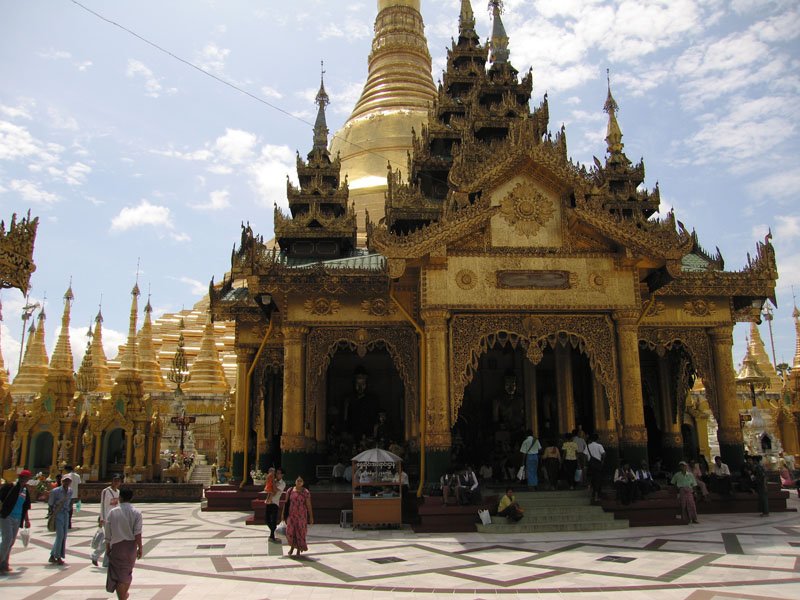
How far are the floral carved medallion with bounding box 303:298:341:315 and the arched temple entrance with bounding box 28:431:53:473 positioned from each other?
16.5m

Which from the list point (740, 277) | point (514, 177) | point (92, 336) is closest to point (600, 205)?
point (514, 177)

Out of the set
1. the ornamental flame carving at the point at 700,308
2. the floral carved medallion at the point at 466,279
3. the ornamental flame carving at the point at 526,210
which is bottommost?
the ornamental flame carving at the point at 700,308

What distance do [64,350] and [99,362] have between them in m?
6.00

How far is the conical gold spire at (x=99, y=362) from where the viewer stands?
38.6m

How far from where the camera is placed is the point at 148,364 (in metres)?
37.6

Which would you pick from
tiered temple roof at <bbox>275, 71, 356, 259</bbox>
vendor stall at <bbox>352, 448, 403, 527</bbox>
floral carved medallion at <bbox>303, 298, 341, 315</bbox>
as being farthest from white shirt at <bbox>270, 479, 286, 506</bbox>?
tiered temple roof at <bbox>275, 71, 356, 259</bbox>

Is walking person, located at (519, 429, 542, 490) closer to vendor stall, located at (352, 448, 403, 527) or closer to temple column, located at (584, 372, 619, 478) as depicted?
temple column, located at (584, 372, 619, 478)

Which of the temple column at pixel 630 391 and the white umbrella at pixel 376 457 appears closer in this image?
the white umbrella at pixel 376 457

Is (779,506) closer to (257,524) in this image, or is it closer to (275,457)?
(257,524)

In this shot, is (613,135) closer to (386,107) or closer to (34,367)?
(386,107)

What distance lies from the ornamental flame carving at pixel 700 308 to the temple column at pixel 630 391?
9.61 ft

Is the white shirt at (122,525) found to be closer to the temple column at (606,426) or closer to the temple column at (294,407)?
the temple column at (294,407)

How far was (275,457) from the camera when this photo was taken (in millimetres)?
20156

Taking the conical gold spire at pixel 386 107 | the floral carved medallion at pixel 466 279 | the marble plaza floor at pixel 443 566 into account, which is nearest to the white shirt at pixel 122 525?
the marble plaza floor at pixel 443 566
